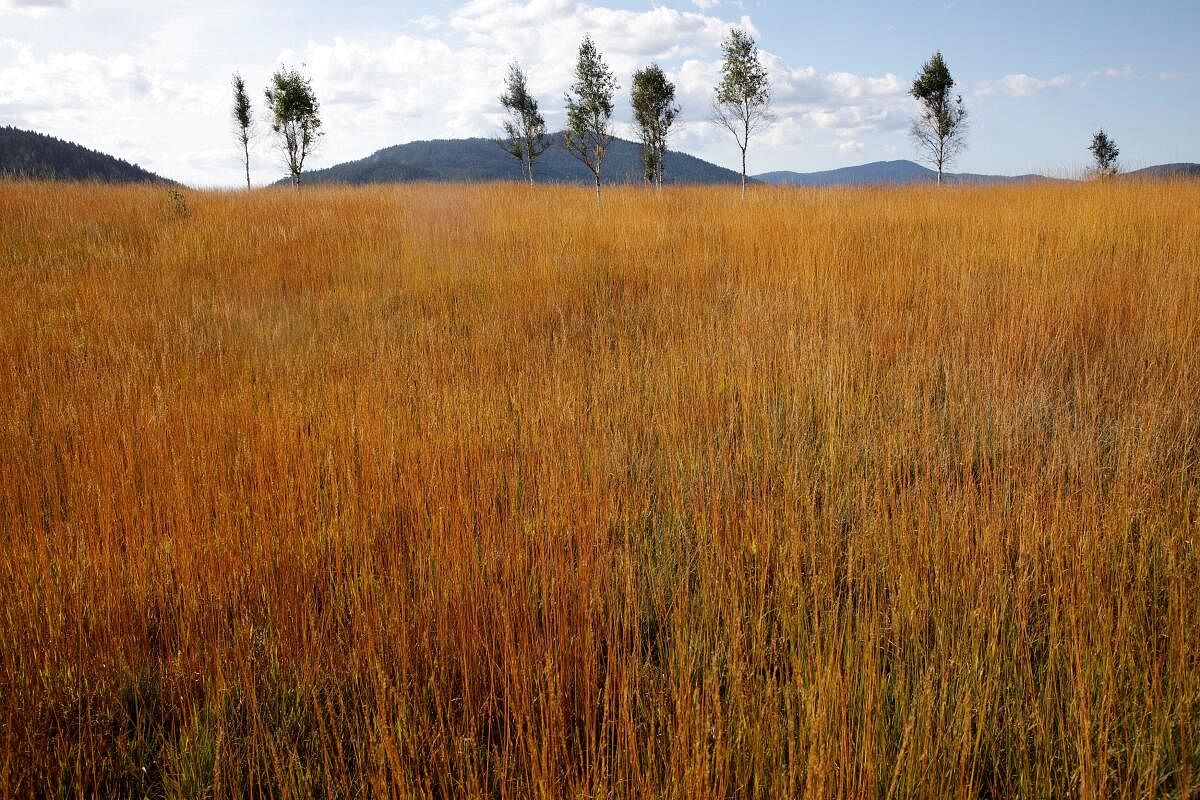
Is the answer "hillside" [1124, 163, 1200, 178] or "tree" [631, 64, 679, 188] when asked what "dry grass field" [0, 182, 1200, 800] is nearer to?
"hillside" [1124, 163, 1200, 178]

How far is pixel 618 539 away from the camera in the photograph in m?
2.80

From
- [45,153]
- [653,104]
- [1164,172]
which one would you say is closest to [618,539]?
[1164,172]

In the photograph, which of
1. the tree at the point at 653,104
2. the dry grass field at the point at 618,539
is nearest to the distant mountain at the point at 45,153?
the tree at the point at 653,104

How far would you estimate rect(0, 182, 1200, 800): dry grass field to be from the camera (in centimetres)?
167

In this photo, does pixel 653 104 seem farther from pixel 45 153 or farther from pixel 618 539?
pixel 45 153

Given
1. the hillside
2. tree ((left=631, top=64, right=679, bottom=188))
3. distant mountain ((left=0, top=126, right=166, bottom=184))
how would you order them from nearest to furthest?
the hillside, tree ((left=631, top=64, right=679, bottom=188)), distant mountain ((left=0, top=126, right=166, bottom=184))

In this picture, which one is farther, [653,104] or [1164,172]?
[653,104]

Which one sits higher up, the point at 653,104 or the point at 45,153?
the point at 45,153

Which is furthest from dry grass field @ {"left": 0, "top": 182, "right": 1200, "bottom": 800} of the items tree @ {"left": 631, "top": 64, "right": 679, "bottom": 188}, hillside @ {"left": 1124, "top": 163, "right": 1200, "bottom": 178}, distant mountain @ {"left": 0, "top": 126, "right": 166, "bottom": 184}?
distant mountain @ {"left": 0, "top": 126, "right": 166, "bottom": 184}

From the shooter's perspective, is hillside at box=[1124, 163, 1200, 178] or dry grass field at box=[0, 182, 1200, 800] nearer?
dry grass field at box=[0, 182, 1200, 800]

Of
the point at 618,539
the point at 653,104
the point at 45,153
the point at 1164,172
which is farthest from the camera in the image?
the point at 45,153

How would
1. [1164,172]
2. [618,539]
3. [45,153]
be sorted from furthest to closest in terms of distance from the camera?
[45,153] → [1164,172] → [618,539]

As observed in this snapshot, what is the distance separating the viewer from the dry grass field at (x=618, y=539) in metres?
1.67

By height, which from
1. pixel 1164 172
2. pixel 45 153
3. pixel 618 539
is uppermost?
pixel 45 153
